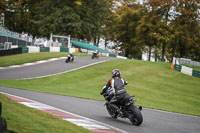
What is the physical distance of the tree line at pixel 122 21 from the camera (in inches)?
2157

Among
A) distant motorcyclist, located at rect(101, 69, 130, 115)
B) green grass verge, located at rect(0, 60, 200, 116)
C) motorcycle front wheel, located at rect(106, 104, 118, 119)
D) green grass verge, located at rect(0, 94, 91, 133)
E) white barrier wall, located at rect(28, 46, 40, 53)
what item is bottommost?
green grass verge, located at rect(0, 60, 200, 116)

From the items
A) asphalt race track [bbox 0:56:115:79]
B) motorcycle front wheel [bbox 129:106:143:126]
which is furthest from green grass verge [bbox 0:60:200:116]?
motorcycle front wheel [bbox 129:106:143:126]

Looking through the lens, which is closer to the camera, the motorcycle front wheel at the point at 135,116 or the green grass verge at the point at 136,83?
the motorcycle front wheel at the point at 135,116

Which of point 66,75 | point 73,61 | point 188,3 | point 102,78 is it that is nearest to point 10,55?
point 73,61

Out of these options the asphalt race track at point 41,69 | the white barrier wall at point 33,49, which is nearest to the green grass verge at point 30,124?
the asphalt race track at point 41,69

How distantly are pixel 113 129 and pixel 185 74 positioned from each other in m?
25.1

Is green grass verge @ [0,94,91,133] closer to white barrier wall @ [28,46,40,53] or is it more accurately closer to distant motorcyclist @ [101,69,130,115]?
distant motorcyclist @ [101,69,130,115]

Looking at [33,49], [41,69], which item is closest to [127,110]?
[41,69]

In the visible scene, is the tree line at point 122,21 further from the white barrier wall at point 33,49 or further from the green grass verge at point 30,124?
the green grass verge at point 30,124

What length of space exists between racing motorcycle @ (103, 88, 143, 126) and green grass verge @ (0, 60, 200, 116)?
365 inches

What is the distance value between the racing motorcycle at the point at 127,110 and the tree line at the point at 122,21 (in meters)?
36.2

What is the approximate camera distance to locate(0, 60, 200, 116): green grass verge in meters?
22.8

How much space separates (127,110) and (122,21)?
194 feet

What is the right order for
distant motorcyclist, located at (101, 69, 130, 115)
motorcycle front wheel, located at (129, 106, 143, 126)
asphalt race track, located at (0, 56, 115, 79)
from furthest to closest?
asphalt race track, located at (0, 56, 115, 79) → distant motorcyclist, located at (101, 69, 130, 115) → motorcycle front wheel, located at (129, 106, 143, 126)
